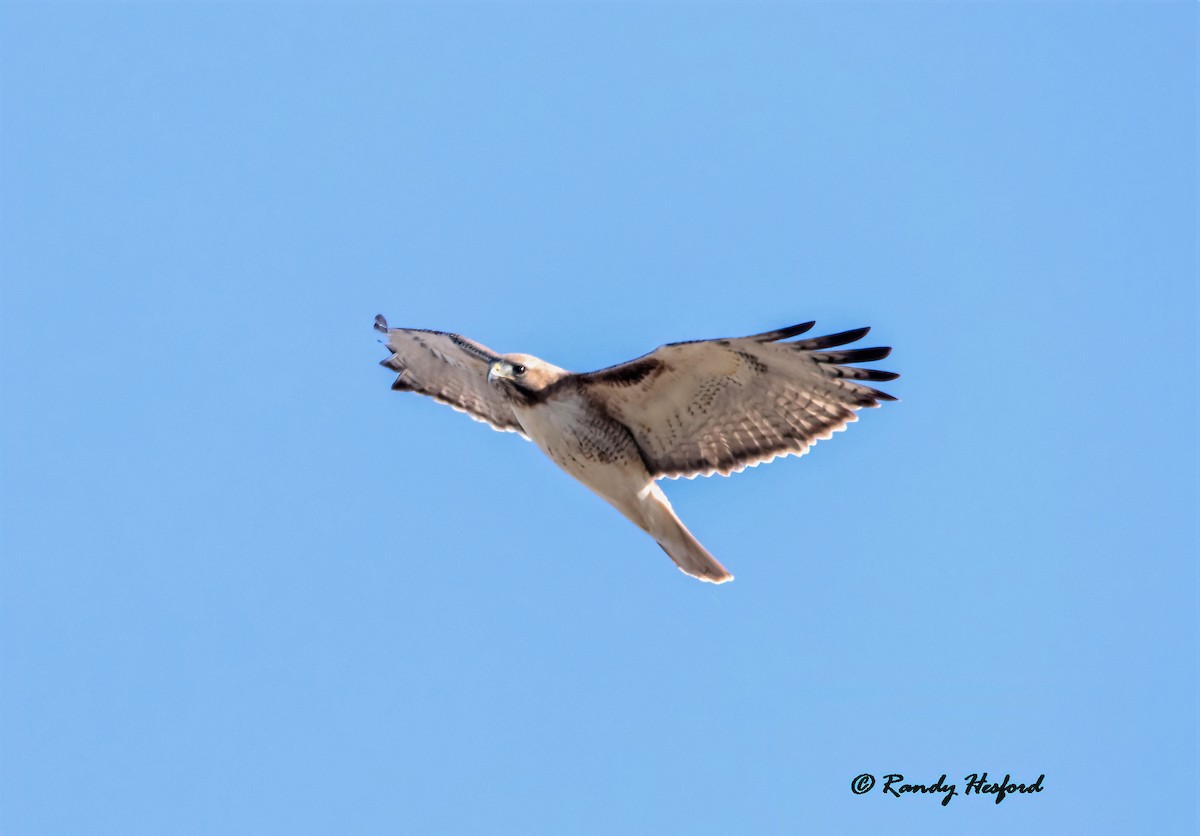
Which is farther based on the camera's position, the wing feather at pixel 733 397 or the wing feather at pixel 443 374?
the wing feather at pixel 443 374

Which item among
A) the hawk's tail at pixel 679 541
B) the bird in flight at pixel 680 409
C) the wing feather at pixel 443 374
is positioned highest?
the wing feather at pixel 443 374

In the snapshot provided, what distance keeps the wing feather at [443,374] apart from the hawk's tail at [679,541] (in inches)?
44.7

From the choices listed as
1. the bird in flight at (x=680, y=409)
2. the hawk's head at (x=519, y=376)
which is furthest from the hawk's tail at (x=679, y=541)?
the hawk's head at (x=519, y=376)

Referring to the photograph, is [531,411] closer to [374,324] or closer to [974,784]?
[374,324]

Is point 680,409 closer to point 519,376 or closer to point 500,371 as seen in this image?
point 519,376

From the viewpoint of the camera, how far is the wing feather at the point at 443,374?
29.6ft

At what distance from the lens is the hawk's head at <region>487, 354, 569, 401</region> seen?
8.02 m

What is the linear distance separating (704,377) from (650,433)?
56cm

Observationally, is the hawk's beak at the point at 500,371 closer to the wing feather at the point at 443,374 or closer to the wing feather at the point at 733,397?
the wing feather at the point at 733,397

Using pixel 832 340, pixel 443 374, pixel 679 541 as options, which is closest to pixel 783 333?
pixel 832 340

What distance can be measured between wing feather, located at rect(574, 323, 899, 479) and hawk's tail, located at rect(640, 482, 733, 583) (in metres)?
0.24

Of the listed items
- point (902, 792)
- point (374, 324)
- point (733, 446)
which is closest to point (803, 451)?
point (733, 446)

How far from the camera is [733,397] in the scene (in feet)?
26.8

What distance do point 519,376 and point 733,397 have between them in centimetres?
125
